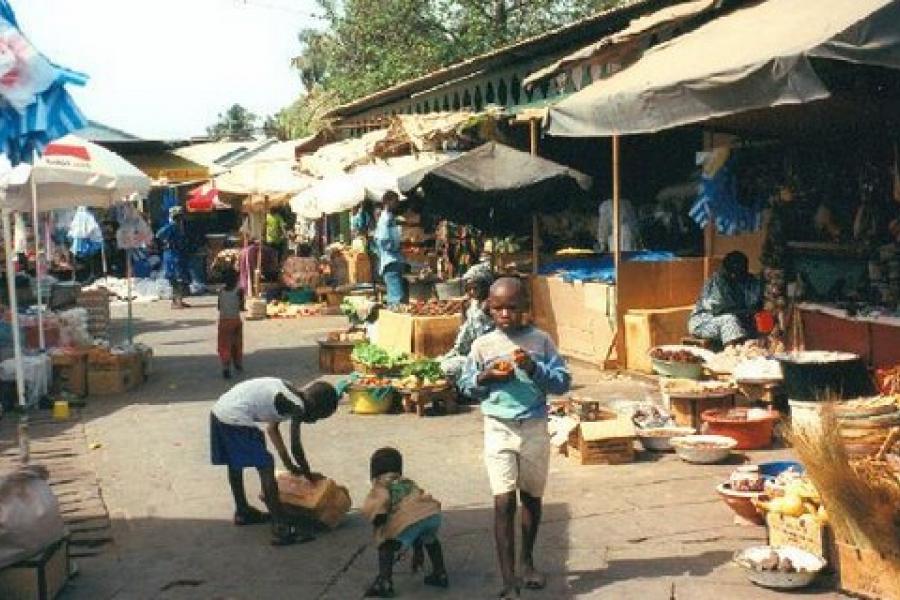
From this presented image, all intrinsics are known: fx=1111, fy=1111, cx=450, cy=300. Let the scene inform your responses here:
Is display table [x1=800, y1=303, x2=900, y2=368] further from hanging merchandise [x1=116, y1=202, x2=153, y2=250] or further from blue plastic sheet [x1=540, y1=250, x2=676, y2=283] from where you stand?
hanging merchandise [x1=116, y1=202, x2=153, y2=250]

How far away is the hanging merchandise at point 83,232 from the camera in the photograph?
2541cm

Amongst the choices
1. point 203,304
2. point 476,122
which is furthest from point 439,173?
point 203,304

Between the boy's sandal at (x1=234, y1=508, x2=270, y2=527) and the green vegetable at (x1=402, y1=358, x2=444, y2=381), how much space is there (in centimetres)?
389

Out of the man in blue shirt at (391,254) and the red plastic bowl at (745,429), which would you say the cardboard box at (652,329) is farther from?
the man in blue shirt at (391,254)

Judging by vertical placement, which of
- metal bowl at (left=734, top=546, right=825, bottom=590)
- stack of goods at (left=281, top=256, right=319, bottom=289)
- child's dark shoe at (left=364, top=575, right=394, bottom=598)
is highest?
stack of goods at (left=281, top=256, right=319, bottom=289)

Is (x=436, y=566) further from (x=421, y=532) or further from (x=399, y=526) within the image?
(x=399, y=526)

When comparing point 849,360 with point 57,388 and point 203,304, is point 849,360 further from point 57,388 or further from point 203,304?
point 203,304

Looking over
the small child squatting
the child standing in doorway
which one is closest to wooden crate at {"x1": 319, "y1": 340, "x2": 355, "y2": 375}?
the child standing in doorway

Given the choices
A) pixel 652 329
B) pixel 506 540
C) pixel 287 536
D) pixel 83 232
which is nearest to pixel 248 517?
pixel 287 536

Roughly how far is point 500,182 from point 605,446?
5.52m

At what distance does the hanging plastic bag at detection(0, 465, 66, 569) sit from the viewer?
5609 millimetres

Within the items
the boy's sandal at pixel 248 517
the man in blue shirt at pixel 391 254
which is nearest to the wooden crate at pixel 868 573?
the boy's sandal at pixel 248 517

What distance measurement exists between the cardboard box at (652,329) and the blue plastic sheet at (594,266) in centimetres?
70

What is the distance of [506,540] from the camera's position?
18.1 feet
